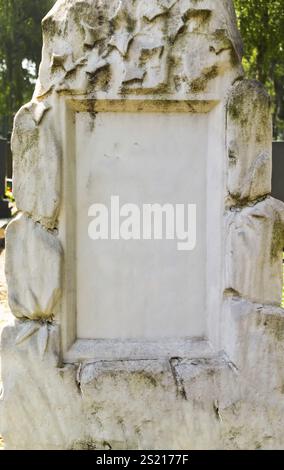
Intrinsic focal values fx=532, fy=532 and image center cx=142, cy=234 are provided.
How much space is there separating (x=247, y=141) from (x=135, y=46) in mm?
652

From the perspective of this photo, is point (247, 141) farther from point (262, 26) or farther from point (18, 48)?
point (18, 48)

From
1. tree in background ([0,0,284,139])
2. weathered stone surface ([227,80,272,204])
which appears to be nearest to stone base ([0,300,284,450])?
weathered stone surface ([227,80,272,204])

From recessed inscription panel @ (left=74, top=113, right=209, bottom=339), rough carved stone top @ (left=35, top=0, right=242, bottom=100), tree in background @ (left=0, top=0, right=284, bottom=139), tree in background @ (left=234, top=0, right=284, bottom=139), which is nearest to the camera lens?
rough carved stone top @ (left=35, top=0, right=242, bottom=100)

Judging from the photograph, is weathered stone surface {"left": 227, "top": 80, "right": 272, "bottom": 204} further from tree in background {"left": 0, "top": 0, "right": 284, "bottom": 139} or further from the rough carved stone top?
tree in background {"left": 0, "top": 0, "right": 284, "bottom": 139}

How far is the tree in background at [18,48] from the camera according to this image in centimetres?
2608

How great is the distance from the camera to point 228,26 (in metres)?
2.38

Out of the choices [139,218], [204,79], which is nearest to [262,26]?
[204,79]

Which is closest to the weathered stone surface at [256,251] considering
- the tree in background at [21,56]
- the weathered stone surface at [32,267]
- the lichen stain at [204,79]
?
the lichen stain at [204,79]

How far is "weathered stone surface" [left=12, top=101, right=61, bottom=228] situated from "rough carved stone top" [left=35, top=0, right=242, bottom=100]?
6.9 inches

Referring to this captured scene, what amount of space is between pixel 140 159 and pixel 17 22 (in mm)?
26659

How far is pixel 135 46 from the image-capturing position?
2355mm

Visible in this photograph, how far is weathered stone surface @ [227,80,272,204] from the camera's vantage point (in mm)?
2373
